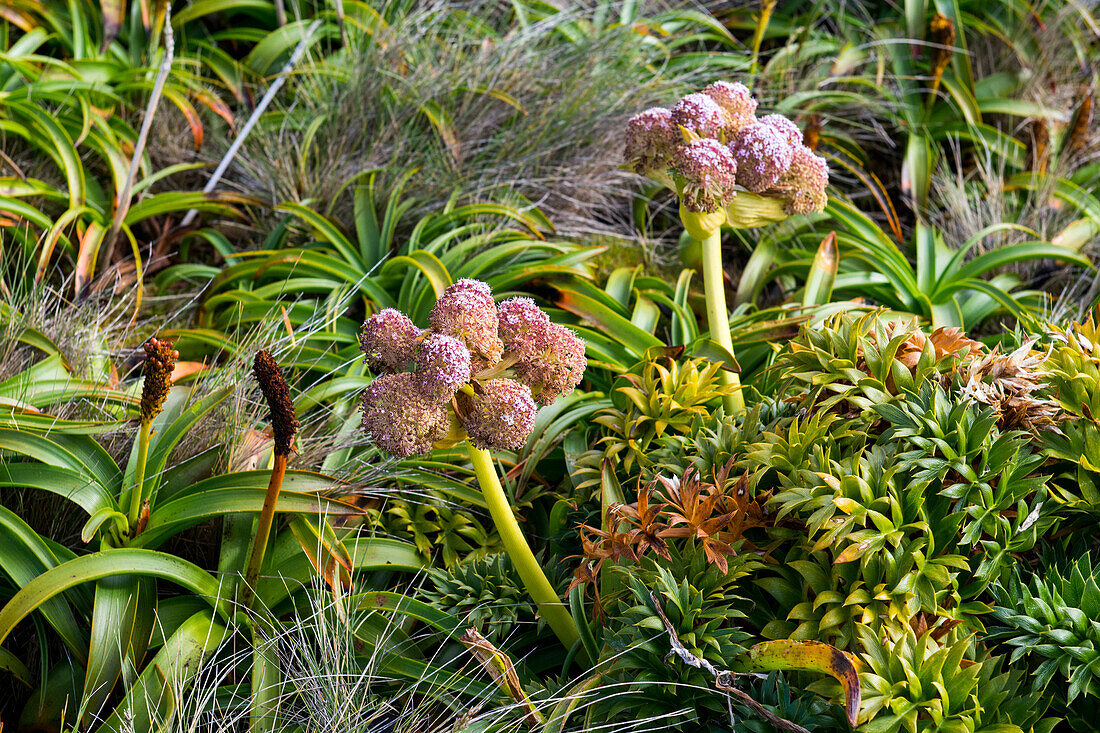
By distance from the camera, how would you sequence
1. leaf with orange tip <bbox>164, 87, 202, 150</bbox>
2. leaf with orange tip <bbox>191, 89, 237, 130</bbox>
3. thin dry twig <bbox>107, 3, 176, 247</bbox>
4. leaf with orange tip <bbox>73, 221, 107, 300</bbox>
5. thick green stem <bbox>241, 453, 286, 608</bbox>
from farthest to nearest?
leaf with orange tip <bbox>191, 89, 237, 130</bbox>, leaf with orange tip <bbox>164, 87, 202, 150</bbox>, leaf with orange tip <bbox>73, 221, 107, 300</bbox>, thin dry twig <bbox>107, 3, 176, 247</bbox>, thick green stem <bbox>241, 453, 286, 608</bbox>

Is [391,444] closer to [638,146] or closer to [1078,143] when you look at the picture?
[638,146]

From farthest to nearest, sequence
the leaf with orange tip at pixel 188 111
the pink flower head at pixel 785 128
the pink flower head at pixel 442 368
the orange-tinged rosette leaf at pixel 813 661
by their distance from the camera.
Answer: the leaf with orange tip at pixel 188 111 < the pink flower head at pixel 785 128 < the pink flower head at pixel 442 368 < the orange-tinged rosette leaf at pixel 813 661

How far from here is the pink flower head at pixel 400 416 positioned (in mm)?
1421

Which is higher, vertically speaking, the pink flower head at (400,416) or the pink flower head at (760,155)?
the pink flower head at (760,155)

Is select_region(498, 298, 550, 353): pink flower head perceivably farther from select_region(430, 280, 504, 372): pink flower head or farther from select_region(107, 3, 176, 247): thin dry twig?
select_region(107, 3, 176, 247): thin dry twig

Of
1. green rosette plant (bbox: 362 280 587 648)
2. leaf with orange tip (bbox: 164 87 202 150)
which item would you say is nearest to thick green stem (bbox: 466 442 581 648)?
green rosette plant (bbox: 362 280 587 648)

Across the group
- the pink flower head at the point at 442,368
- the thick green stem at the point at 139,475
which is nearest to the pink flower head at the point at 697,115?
the pink flower head at the point at 442,368

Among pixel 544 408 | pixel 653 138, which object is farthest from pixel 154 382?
pixel 653 138

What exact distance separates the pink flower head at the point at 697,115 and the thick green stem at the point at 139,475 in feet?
4.34

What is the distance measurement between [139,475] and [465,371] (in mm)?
880

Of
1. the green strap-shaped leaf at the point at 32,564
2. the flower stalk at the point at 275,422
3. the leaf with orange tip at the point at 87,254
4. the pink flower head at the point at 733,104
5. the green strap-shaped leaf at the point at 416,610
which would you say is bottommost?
the green strap-shaped leaf at the point at 416,610

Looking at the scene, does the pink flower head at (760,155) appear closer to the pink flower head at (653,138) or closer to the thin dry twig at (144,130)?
the pink flower head at (653,138)

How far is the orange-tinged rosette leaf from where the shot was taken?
4.21 feet

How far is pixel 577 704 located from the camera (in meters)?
1.63
